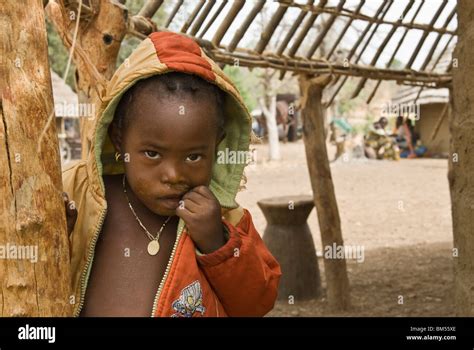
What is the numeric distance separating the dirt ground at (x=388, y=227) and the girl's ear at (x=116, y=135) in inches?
138

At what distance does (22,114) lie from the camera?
3.47ft

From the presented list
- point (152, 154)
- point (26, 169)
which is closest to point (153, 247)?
point (152, 154)

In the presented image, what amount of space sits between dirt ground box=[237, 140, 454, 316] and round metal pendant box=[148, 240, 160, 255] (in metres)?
3.42

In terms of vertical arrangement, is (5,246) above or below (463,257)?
above

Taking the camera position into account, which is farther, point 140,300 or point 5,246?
point 140,300

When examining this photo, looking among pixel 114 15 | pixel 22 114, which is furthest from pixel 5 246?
pixel 114 15

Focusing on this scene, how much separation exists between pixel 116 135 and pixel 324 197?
3457mm

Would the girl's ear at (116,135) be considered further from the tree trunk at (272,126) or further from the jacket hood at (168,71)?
the tree trunk at (272,126)

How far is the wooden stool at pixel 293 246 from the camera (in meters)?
5.14

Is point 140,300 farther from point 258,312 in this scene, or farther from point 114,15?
point 114,15

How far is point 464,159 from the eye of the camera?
2.05 meters

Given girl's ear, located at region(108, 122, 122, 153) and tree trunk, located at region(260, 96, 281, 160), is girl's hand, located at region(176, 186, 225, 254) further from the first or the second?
tree trunk, located at region(260, 96, 281, 160)

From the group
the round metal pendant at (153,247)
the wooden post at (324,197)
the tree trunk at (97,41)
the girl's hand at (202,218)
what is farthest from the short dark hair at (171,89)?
the wooden post at (324,197)
